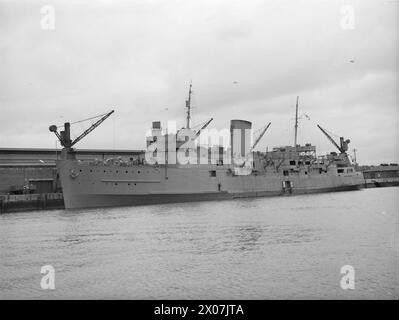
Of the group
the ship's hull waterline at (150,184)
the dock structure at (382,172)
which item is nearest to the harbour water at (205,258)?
the ship's hull waterline at (150,184)

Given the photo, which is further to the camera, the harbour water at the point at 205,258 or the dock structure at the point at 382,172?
the dock structure at the point at 382,172

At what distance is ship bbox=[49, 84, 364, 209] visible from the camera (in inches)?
1468

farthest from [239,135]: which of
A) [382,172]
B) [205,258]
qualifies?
[382,172]

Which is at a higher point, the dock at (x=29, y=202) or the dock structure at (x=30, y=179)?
the dock structure at (x=30, y=179)

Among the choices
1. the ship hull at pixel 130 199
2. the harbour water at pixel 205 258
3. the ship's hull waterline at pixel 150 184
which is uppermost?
the ship's hull waterline at pixel 150 184

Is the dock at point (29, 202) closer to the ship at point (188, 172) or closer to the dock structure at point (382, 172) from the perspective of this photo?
the ship at point (188, 172)

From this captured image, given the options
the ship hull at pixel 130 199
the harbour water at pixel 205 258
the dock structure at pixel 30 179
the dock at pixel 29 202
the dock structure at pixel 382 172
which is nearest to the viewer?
the harbour water at pixel 205 258

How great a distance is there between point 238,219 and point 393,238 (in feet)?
32.3

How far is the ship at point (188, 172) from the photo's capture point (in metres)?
37.3

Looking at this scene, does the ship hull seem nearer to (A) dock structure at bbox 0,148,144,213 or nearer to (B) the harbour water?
(A) dock structure at bbox 0,148,144,213

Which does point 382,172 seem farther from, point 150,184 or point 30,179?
point 30,179

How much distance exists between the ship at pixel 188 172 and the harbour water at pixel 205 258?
1118 centimetres

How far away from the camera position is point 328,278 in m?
13.0

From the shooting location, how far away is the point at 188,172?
140 ft
